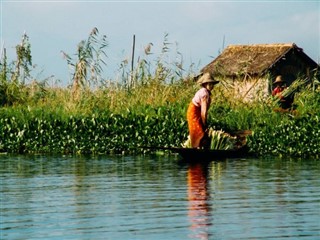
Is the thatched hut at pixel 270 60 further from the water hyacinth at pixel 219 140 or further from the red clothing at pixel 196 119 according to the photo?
the red clothing at pixel 196 119

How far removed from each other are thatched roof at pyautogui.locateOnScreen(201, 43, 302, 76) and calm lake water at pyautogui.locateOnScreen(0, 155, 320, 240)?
20.1 m

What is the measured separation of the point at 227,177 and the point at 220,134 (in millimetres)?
4266

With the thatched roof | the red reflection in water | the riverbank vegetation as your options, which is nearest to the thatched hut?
the thatched roof

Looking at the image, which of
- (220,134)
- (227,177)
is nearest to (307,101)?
(220,134)

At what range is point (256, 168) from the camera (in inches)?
758

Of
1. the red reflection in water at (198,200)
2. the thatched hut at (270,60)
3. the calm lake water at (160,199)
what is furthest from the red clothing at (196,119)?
the thatched hut at (270,60)

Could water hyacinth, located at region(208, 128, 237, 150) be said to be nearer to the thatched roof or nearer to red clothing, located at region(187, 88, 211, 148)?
red clothing, located at region(187, 88, 211, 148)

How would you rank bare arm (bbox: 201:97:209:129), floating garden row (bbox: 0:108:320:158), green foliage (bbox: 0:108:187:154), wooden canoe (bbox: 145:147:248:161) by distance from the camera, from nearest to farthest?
wooden canoe (bbox: 145:147:248:161) → bare arm (bbox: 201:97:209:129) → floating garden row (bbox: 0:108:320:158) → green foliage (bbox: 0:108:187:154)

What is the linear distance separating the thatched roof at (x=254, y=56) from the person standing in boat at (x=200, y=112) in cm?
1978

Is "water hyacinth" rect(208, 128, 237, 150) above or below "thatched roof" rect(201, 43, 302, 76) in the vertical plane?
below

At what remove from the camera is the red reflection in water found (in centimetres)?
1044

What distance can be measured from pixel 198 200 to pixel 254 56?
29.9 meters

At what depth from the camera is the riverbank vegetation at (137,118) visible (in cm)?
2312

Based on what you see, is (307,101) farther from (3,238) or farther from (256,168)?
(3,238)
